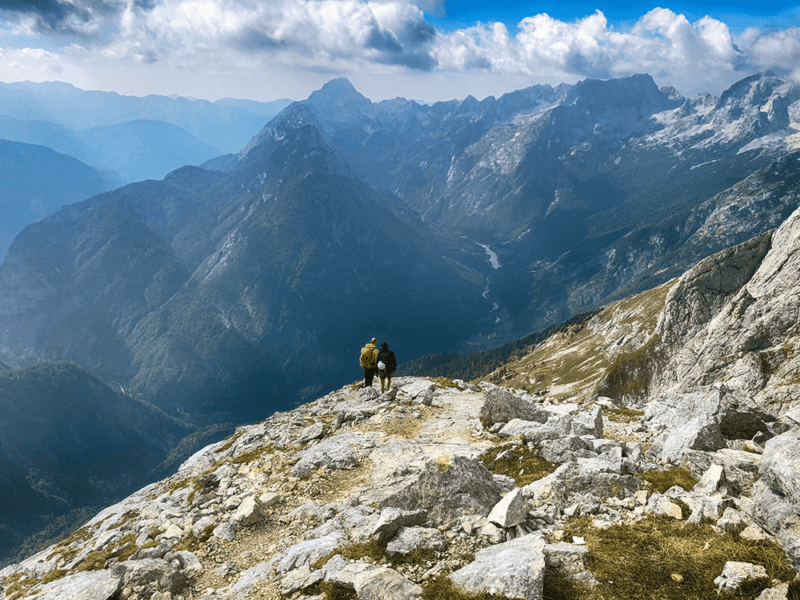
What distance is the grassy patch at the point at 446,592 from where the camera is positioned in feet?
31.9

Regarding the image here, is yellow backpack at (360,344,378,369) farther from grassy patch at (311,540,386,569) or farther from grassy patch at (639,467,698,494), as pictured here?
grassy patch at (639,467,698,494)

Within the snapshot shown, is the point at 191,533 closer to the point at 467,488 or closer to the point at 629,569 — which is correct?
the point at 467,488

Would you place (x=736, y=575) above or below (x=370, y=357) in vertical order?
above

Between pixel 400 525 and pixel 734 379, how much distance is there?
68779 mm

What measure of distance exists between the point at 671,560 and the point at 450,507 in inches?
254

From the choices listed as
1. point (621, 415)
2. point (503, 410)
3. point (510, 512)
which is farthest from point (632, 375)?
point (510, 512)

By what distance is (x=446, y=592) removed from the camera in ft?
33.1

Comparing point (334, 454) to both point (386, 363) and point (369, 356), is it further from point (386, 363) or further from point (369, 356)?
point (369, 356)

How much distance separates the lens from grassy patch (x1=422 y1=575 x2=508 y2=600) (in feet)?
31.9

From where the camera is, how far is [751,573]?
887cm

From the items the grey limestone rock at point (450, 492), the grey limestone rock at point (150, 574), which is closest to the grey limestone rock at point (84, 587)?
the grey limestone rock at point (150, 574)

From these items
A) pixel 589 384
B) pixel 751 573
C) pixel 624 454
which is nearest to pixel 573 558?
pixel 751 573

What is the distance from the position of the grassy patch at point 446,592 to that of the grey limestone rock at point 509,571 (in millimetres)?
114

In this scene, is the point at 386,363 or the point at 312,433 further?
the point at 386,363
